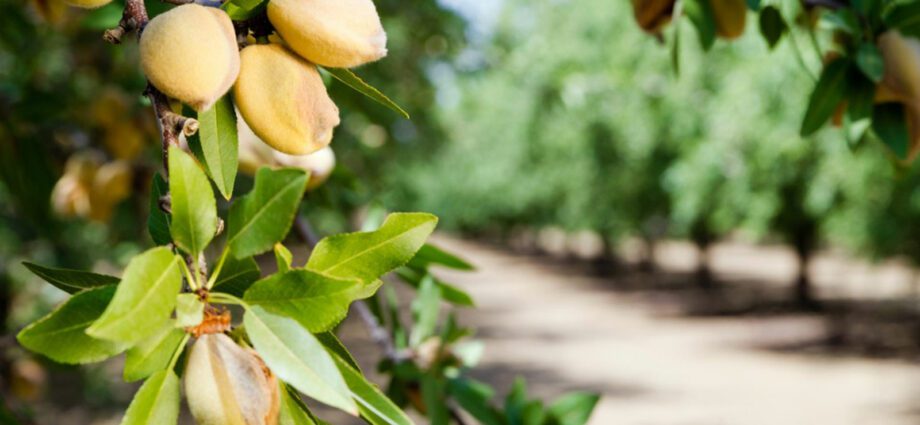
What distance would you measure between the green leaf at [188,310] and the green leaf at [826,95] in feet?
1.92

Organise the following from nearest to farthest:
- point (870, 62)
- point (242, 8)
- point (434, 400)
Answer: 1. point (242, 8)
2. point (870, 62)
3. point (434, 400)

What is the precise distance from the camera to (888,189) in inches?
268

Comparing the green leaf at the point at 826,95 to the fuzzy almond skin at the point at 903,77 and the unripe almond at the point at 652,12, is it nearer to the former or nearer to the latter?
the fuzzy almond skin at the point at 903,77

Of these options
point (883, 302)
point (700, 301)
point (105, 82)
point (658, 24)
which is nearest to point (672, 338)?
point (700, 301)

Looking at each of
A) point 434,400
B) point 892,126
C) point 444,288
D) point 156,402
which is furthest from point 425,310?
point 156,402

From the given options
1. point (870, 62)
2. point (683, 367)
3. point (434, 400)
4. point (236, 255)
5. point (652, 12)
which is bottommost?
point (683, 367)

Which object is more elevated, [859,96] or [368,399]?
[859,96]

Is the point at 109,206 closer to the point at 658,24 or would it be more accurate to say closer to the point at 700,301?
the point at 658,24

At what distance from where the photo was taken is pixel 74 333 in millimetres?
388

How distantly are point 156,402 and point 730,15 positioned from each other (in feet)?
2.40

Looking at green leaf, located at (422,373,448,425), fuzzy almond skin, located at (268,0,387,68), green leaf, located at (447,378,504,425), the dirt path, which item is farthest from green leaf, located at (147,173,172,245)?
the dirt path

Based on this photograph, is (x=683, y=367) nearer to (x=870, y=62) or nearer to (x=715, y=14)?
(x=715, y=14)

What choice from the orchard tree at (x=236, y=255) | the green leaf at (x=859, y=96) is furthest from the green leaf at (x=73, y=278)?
the green leaf at (x=859, y=96)

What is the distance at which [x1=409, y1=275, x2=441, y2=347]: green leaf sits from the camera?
1.00 meters
